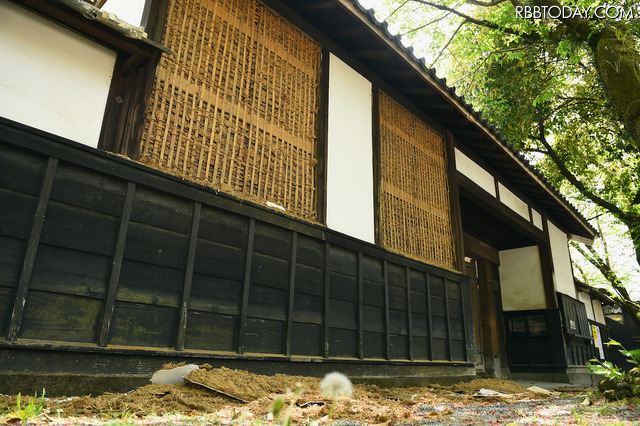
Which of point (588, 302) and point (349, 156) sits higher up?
point (349, 156)

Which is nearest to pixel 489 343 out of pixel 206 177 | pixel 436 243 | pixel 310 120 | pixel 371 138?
pixel 436 243

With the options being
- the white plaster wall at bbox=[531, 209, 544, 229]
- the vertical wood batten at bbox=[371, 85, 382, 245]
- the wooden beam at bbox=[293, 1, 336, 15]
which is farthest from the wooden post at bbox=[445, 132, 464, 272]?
the white plaster wall at bbox=[531, 209, 544, 229]

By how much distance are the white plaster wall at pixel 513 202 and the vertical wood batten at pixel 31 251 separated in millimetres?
10109

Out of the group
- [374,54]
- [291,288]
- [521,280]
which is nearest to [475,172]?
[374,54]

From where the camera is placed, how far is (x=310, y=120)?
5961mm

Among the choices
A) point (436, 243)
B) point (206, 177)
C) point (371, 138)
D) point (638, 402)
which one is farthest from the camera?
point (436, 243)

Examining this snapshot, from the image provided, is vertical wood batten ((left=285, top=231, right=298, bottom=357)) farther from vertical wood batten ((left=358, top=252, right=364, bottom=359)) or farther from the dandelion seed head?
the dandelion seed head

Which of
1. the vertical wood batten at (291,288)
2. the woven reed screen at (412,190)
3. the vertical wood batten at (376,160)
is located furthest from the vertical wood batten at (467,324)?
the vertical wood batten at (291,288)

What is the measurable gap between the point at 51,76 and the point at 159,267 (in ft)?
6.08

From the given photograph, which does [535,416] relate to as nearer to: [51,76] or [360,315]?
[360,315]

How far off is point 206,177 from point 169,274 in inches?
42.6

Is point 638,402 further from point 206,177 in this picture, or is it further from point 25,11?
point 25,11

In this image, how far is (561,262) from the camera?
13.8 m

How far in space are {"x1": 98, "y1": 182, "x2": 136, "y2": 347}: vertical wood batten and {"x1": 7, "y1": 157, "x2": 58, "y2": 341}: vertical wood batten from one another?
0.56 m
